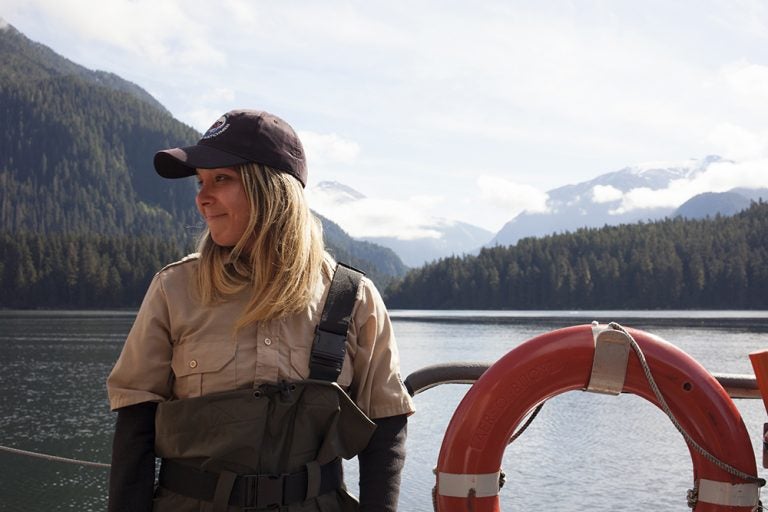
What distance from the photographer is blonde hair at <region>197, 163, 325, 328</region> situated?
2.38 m

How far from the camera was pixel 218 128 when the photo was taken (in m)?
2.49

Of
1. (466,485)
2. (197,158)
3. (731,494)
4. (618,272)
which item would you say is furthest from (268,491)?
(618,272)

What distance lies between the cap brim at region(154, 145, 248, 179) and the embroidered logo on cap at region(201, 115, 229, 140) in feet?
0.16

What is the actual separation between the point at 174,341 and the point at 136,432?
0.29 m

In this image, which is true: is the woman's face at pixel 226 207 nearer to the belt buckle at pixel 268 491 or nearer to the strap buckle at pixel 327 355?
the strap buckle at pixel 327 355

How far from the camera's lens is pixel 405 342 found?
184 feet

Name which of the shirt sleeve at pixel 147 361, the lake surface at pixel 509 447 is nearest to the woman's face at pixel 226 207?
the shirt sleeve at pixel 147 361

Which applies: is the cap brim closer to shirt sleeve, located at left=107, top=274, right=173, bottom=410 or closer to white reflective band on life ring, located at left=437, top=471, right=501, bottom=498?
shirt sleeve, located at left=107, top=274, right=173, bottom=410

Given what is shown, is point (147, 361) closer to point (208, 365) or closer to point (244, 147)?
point (208, 365)

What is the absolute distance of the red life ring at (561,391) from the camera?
2.79 metres

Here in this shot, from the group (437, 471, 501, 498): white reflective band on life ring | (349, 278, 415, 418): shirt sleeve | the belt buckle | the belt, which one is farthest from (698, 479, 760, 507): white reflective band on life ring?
the belt buckle

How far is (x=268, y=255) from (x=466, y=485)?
1.11 m

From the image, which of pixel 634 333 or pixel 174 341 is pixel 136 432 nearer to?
pixel 174 341

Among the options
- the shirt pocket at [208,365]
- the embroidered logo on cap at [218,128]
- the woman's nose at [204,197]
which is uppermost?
the embroidered logo on cap at [218,128]
